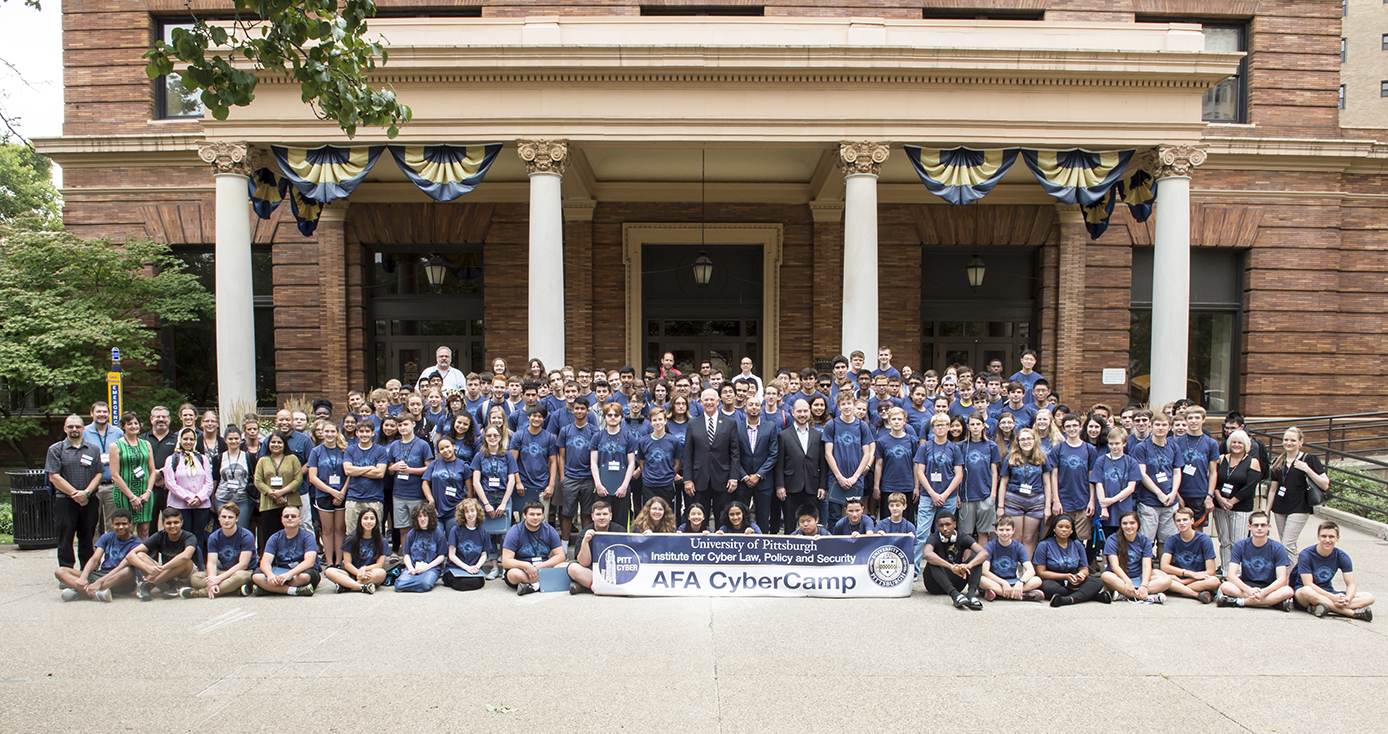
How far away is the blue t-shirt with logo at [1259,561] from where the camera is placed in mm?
7386

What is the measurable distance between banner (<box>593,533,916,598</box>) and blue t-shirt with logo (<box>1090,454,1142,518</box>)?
224cm

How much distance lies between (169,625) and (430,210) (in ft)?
40.7

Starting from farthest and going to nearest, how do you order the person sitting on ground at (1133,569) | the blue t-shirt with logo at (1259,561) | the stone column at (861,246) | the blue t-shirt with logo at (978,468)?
the stone column at (861,246)
the blue t-shirt with logo at (978,468)
the person sitting on ground at (1133,569)
the blue t-shirt with logo at (1259,561)

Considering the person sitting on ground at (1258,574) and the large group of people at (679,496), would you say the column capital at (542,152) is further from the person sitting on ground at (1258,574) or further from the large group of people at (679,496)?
the person sitting on ground at (1258,574)

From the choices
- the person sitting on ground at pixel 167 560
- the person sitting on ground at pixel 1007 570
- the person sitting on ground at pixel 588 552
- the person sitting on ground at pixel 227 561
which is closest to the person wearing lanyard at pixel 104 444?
the person sitting on ground at pixel 167 560

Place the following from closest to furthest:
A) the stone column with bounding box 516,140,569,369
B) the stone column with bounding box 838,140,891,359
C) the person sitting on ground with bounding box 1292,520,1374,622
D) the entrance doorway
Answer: the person sitting on ground with bounding box 1292,520,1374,622 < the stone column with bounding box 516,140,569,369 < the stone column with bounding box 838,140,891,359 < the entrance doorway

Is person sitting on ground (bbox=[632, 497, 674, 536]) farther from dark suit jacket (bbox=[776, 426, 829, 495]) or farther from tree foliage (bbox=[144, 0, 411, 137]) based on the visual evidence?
tree foliage (bbox=[144, 0, 411, 137])

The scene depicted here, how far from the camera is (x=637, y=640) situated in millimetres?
6285

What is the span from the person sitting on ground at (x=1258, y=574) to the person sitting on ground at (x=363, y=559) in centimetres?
827

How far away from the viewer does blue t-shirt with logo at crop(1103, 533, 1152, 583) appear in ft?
25.4

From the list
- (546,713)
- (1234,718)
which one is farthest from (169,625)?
(1234,718)

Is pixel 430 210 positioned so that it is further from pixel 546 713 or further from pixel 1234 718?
pixel 1234 718

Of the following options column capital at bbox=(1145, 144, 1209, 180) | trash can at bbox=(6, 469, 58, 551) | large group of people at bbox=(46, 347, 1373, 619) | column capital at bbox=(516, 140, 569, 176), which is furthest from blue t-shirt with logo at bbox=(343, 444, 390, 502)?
column capital at bbox=(1145, 144, 1209, 180)

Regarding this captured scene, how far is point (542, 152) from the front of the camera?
13.1 m
